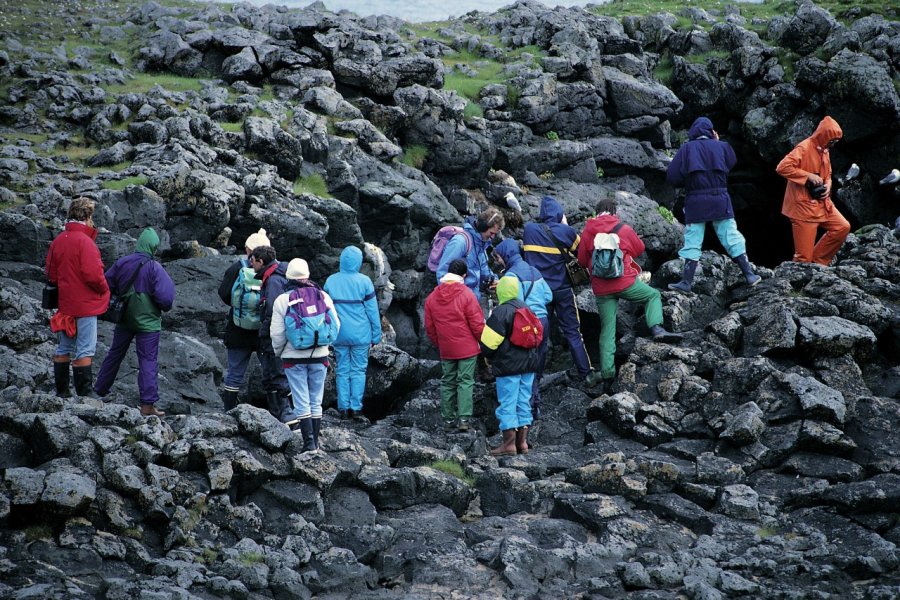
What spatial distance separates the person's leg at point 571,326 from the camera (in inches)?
642

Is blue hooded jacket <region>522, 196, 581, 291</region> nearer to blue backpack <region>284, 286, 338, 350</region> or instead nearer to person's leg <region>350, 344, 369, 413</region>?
person's leg <region>350, 344, 369, 413</region>

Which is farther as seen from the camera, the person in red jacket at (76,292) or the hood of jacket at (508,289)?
the hood of jacket at (508,289)

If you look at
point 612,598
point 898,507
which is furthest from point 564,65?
point 612,598

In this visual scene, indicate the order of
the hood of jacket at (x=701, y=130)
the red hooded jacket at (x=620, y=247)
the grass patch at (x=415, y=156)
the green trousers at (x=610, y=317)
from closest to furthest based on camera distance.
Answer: the red hooded jacket at (x=620, y=247) < the green trousers at (x=610, y=317) < the hood of jacket at (x=701, y=130) < the grass patch at (x=415, y=156)

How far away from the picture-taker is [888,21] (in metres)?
30.8

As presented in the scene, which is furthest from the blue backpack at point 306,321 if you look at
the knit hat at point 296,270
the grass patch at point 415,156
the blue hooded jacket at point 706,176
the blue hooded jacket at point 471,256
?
the grass patch at point 415,156

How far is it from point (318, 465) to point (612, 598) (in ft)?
14.3

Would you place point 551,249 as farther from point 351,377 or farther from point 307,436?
point 307,436

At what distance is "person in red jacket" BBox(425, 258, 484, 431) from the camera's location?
1422 centimetres

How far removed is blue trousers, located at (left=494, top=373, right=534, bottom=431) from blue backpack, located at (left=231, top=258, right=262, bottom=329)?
429 cm

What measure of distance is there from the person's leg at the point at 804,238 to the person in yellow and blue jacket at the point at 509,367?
8420 millimetres

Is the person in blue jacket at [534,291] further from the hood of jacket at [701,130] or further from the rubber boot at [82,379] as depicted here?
the rubber boot at [82,379]

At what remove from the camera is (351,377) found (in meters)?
15.8

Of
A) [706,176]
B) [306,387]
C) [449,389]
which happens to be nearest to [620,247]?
[706,176]
